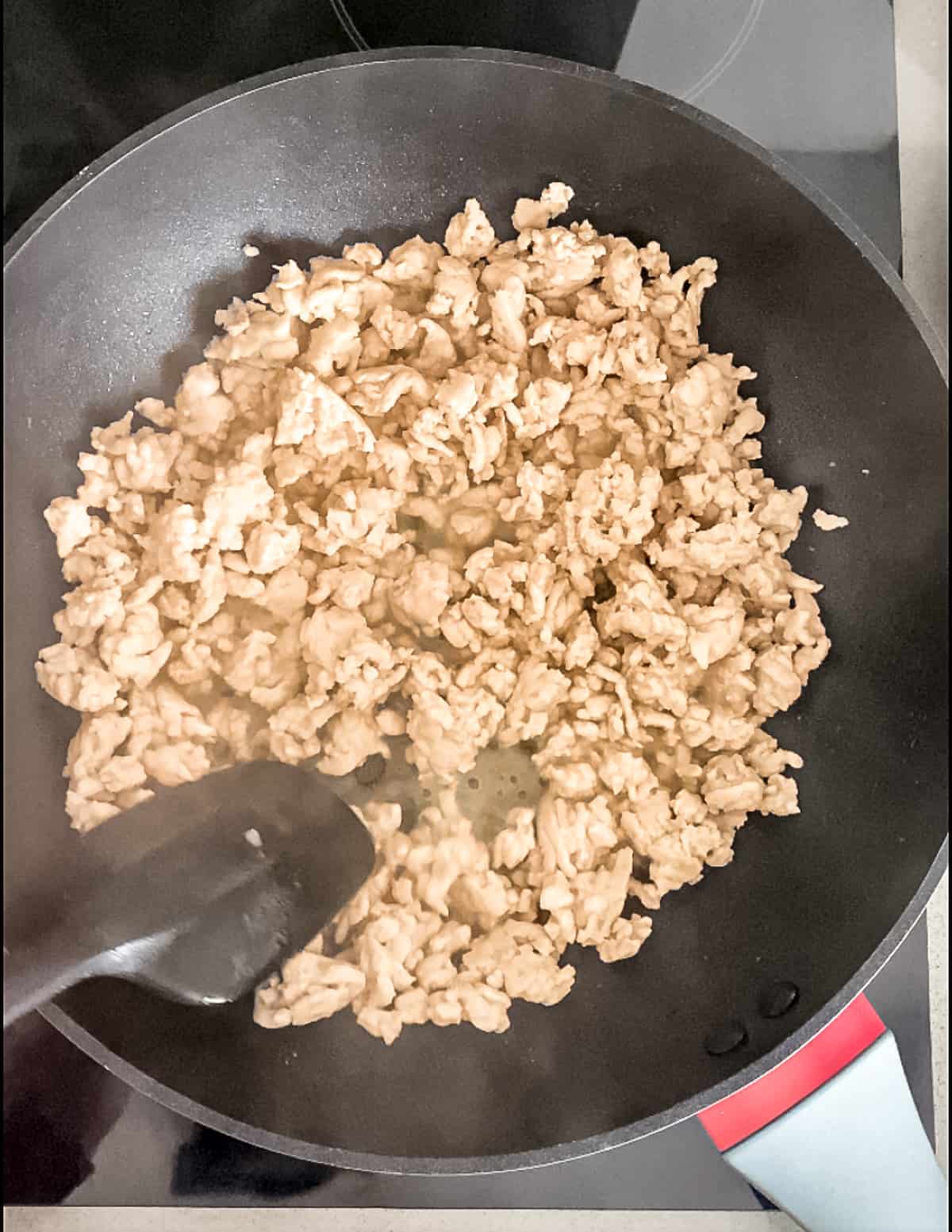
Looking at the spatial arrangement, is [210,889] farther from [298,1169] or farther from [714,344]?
[714,344]

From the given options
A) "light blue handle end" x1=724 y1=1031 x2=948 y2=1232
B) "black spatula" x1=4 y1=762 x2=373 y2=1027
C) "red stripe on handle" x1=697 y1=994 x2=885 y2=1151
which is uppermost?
"black spatula" x1=4 y1=762 x2=373 y2=1027

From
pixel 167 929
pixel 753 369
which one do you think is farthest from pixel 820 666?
pixel 167 929

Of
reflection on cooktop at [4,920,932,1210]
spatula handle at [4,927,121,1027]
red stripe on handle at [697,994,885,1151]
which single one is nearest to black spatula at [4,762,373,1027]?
spatula handle at [4,927,121,1027]

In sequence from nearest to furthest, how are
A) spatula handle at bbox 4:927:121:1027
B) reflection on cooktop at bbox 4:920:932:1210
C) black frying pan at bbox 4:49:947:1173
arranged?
spatula handle at bbox 4:927:121:1027
black frying pan at bbox 4:49:947:1173
reflection on cooktop at bbox 4:920:932:1210

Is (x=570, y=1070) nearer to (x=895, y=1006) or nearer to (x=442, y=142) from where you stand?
(x=895, y=1006)

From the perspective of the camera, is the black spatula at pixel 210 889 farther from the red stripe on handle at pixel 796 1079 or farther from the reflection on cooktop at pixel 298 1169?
the red stripe on handle at pixel 796 1079

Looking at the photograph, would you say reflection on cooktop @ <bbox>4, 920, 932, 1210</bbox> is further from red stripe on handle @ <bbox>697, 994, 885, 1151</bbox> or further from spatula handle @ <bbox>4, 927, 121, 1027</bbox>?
spatula handle @ <bbox>4, 927, 121, 1027</bbox>
